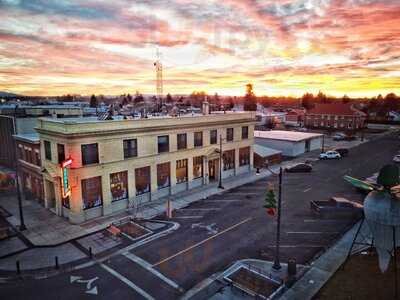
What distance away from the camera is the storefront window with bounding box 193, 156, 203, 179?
36125mm

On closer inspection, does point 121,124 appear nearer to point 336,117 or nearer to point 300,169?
point 300,169

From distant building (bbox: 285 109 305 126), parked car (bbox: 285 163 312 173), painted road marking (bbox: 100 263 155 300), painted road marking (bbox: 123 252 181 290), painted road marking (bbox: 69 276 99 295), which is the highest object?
distant building (bbox: 285 109 305 126)

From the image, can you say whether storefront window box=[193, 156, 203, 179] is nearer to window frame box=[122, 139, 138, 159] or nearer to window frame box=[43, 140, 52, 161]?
window frame box=[122, 139, 138, 159]

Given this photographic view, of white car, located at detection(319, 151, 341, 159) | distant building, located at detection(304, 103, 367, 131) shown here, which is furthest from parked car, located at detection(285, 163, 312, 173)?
distant building, located at detection(304, 103, 367, 131)

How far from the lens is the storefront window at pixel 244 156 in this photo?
139ft

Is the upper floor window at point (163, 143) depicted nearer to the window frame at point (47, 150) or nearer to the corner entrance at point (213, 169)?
the corner entrance at point (213, 169)

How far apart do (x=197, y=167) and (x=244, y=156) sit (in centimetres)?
975

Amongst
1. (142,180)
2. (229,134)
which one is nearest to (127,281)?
(142,180)

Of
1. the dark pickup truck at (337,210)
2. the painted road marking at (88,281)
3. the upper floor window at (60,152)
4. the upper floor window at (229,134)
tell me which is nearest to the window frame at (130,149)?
the upper floor window at (60,152)

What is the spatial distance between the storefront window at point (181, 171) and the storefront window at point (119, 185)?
22.5 feet

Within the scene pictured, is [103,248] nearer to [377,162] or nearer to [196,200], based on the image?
[196,200]

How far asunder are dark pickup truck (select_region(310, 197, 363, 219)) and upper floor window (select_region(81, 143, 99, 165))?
70.4 ft

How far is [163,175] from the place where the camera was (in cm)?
3272

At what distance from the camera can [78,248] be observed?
21.6 metres
